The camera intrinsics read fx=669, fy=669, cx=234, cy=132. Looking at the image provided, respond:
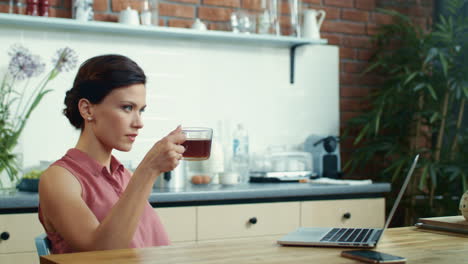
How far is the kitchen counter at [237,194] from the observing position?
266 cm

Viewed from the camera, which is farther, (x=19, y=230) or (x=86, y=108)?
(x=19, y=230)

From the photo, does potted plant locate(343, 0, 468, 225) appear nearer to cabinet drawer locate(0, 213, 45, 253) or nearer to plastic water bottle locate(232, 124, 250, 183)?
plastic water bottle locate(232, 124, 250, 183)

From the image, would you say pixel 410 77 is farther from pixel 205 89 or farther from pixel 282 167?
pixel 205 89

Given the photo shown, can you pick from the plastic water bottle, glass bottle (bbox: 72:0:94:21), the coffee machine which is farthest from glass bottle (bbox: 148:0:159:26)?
the coffee machine

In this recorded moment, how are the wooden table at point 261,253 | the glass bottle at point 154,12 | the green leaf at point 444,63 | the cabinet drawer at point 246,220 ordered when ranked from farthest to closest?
the green leaf at point 444,63, the glass bottle at point 154,12, the cabinet drawer at point 246,220, the wooden table at point 261,253

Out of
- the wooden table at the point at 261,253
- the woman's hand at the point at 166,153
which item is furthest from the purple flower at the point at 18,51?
the wooden table at the point at 261,253

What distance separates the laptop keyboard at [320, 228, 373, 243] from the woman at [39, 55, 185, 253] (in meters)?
0.43

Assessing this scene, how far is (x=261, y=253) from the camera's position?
1.52m

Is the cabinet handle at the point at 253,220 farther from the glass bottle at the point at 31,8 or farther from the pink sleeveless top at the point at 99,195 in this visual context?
the glass bottle at the point at 31,8

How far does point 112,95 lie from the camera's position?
6.21 feet

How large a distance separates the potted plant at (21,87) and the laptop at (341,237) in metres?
1.79

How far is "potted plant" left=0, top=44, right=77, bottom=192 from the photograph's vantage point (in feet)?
10.2

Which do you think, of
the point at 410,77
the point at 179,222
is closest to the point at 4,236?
the point at 179,222

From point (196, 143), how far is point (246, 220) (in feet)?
4.88
